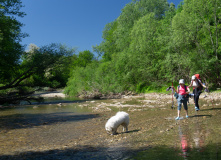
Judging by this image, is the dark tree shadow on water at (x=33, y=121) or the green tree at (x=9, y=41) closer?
the dark tree shadow on water at (x=33, y=121)

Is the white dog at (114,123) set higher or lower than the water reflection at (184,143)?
higher

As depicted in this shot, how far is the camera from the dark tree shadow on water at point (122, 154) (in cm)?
528

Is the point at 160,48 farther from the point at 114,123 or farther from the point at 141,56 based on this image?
the point at 114,123

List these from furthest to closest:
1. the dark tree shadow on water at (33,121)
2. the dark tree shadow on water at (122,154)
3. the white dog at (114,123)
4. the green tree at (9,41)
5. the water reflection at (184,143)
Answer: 1. the green tree at (9,41)
2. the dark tree shadow on water at (33,121)
3. the white dog at (114,123)
4. the water reflection at (184,143)
5. the dark tree shadow on water at (122,154)

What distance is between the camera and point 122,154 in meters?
5.98

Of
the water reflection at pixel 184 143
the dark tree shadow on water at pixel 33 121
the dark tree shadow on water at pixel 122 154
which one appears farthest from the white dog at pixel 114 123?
the dark tree shadow on water at pixel 33 121

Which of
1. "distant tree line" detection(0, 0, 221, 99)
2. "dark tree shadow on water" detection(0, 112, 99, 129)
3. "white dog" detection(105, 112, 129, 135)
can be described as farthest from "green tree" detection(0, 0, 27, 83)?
"white dog" detection(105, 112, 129, 135)

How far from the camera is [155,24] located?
39.2m

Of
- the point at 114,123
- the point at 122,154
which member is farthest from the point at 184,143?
the point at 114,123

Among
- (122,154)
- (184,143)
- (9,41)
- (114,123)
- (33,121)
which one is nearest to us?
(122,154)

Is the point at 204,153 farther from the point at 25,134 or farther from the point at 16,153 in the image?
the point at 25,134

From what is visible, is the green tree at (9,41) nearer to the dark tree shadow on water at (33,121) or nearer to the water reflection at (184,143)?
the dark tree shadow on water at (33,121)

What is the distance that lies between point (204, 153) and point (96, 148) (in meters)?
3.48

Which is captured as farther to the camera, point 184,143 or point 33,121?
point 33,121
